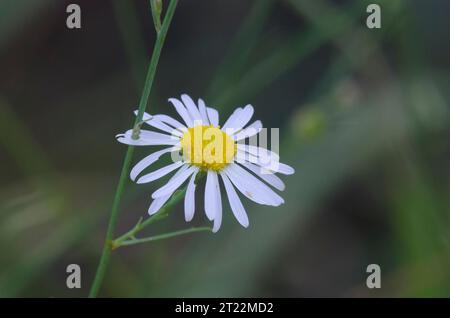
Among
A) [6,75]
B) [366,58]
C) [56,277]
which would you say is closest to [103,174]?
[56,277]

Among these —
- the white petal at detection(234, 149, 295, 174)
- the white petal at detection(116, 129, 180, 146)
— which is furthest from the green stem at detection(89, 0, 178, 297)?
the white petal at detection(234, 149, 295, 174)

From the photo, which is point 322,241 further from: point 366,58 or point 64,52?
point 64,52

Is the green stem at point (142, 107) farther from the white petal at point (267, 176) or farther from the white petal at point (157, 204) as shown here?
the white petal at point (267, 176)

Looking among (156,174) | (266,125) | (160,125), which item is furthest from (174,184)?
(266,125)

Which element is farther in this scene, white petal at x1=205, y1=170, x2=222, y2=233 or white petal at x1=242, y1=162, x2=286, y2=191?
white petal at x1=242, y1=162, x2=286, y2=191

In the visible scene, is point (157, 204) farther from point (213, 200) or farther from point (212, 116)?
point (212, 116)

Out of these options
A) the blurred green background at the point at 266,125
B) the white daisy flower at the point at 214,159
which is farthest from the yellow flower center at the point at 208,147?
the blurred green background at the point at 266,125

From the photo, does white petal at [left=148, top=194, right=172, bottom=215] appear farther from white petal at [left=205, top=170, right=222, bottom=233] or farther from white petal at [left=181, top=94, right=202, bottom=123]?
white petal at [left=181, top=94, right=202, bottom=123]
